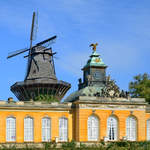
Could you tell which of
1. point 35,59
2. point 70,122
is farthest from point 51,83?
point 70,122

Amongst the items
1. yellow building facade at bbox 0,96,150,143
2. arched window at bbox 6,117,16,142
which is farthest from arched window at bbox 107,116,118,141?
arched window at bbox 6,117,16,142

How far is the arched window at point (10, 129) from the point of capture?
53.9 meters

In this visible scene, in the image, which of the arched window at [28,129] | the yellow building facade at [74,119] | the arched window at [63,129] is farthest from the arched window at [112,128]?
the arched window at [28,129]

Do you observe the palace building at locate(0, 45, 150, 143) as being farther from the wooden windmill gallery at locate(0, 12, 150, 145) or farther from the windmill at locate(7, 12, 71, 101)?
the windmill at locate(7, 12, 71, 101)

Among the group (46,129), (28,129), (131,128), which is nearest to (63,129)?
(46,129)

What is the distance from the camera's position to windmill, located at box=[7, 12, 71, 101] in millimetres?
70312

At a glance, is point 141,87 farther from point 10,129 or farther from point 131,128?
point 10,129

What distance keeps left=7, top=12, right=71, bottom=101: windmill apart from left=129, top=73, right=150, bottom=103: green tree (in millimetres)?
9884

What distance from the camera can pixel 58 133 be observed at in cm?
5575

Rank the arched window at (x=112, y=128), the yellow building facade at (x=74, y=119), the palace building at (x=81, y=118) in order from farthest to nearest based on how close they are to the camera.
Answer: the arched window at (x=112, y=128), the palace building at (x=81, y=118), the yellow building facade at (x=74, y=119)

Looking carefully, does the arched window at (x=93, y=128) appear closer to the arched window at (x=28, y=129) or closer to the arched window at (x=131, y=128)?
the arched window at (x=131, y=128)

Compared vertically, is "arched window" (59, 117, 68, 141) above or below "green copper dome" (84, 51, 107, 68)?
below

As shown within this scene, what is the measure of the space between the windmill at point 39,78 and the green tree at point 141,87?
32.4 feet

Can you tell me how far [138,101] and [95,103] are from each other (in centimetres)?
536
